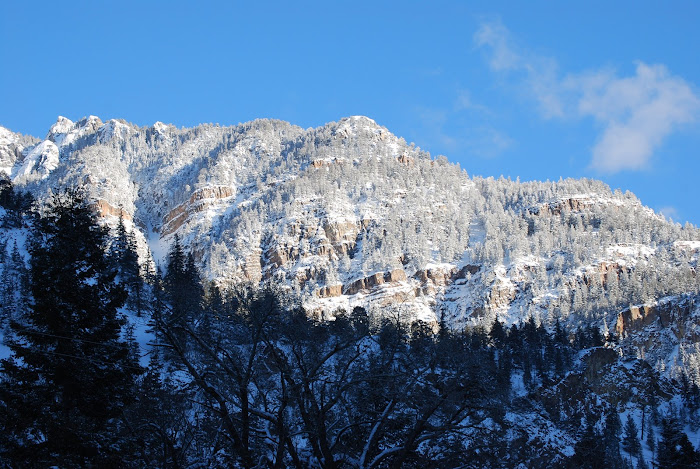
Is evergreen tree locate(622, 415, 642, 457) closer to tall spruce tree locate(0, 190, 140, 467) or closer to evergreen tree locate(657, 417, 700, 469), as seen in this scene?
evergreen tree locate(657, 417, 700, 469)

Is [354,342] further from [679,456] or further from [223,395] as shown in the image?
[679,456]

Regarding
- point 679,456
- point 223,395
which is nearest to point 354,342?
point 223,395

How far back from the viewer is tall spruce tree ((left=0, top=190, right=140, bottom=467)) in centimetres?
1745

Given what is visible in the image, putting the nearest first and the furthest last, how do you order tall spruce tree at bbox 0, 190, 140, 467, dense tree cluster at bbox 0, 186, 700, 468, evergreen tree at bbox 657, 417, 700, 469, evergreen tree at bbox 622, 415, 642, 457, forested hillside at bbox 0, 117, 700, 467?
1. dense tree cluster at bbox 0, 186, 700, 468
2. forested hillside at bbox 0, 117, 700, 467
3. tall spruce tree at bbox 0, 190, 140, 467
4. evergreen tree at bbox 657, 417, 700, 469
5. evergreen tree at bbox 622, 415, 642, 457

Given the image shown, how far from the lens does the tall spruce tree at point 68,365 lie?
1745 cm

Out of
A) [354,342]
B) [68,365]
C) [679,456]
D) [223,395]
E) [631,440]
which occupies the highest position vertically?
[631,440]

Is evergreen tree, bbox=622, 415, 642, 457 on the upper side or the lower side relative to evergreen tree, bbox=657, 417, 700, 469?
upper

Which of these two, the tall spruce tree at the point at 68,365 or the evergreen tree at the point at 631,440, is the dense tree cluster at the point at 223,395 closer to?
the tall spruce tree at the point at 68,365

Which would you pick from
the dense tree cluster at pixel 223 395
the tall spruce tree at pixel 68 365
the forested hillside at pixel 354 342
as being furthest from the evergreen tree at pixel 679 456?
the tall spruce tree at pixel 68 365

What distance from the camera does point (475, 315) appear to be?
500ft

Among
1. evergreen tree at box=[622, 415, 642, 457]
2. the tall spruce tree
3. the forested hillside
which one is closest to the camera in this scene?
the forested hillside

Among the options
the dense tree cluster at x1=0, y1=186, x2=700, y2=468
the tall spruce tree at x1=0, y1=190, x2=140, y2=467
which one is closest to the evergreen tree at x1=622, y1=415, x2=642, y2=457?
the dense tree cluster at x1=0, y1=186, x2=700, y2=468

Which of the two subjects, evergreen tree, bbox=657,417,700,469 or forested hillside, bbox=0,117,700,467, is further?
evergreen tree, bbox=657,417,700,469

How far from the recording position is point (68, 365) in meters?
21.5
